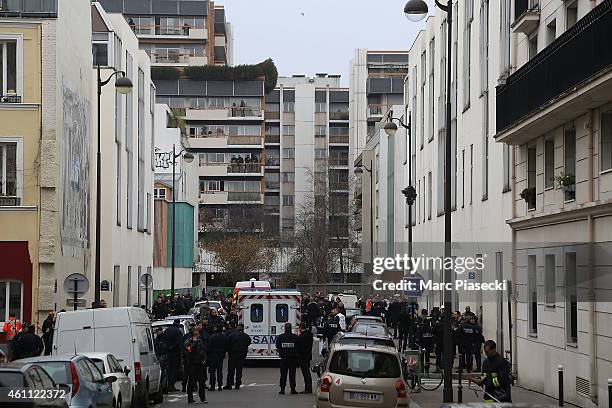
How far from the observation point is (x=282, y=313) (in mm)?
40125

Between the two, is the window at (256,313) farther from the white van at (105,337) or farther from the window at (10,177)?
the white van at (105,337)

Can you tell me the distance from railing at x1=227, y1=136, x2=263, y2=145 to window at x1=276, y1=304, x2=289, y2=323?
84.7 metres

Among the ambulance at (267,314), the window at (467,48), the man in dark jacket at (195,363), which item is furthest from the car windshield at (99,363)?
the window at (467,48)

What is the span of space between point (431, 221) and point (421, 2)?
1337 inches

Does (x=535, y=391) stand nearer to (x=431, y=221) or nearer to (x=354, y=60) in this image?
(x=431, y=221)

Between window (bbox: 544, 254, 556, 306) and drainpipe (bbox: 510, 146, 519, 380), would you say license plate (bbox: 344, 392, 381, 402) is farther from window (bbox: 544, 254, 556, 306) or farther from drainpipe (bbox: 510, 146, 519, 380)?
drainpipe (bbox: 510, 146, 519, 380)

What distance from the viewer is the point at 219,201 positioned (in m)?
125

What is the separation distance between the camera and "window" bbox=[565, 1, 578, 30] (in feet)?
83.1

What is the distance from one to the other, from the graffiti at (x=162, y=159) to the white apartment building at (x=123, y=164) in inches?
468

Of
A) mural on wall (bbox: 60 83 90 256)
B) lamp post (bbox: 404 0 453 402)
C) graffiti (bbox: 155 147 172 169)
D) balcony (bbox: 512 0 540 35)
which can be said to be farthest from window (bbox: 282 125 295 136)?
lamp post (bbox: 404 0 453 402)

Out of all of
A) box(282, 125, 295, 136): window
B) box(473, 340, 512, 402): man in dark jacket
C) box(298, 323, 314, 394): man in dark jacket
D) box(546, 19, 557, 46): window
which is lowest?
box(298, 323, 314, 394): man in dark jacket

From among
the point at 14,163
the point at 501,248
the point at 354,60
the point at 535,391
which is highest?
the point at 354,60

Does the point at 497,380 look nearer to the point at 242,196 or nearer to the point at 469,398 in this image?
the point at 469,398

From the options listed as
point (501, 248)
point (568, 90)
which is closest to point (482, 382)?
point (568, 90)
